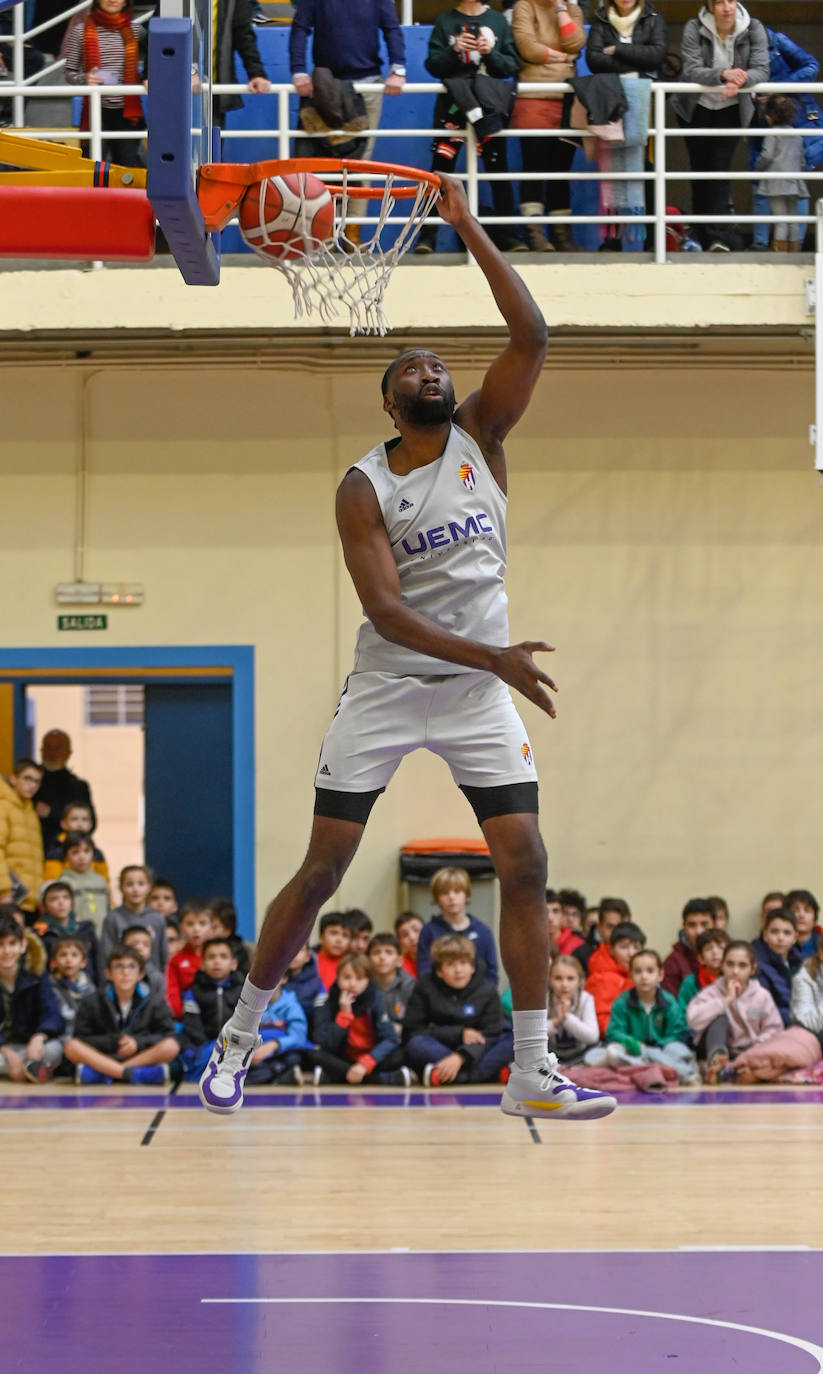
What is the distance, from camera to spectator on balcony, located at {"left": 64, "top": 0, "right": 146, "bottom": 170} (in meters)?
10.8

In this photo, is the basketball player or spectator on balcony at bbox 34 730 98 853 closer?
the basketball player

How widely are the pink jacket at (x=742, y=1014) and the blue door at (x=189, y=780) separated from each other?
12.0 feet

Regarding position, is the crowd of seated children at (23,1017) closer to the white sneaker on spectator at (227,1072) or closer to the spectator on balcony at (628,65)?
the white sneaker on spectator at (227,1072)

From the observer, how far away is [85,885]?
11.1 meters

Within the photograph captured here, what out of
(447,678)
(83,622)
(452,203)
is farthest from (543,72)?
(447,678)

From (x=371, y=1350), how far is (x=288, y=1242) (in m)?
1.40

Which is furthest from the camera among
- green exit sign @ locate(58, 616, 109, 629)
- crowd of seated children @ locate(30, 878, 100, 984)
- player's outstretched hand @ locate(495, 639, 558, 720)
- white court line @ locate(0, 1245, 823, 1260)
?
green exit sign @ locate(58, 616, 109, 629)

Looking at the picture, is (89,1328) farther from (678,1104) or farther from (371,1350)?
(678,1104)

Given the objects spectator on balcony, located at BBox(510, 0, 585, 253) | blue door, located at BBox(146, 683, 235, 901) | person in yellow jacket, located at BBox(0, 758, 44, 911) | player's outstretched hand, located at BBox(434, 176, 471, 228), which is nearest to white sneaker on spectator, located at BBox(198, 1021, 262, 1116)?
player's outstretched hand, located at BBox(434, 176, 471, 228)

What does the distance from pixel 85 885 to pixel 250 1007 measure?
644cm

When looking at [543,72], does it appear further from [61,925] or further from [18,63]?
[61,925]

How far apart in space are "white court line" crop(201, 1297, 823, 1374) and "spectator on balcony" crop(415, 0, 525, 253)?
6845 mm

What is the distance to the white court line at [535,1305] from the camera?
5.62 m

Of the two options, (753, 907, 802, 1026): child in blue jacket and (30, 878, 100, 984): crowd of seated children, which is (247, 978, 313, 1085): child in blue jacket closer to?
(30, 878, 100, 984): crowd of seated children
